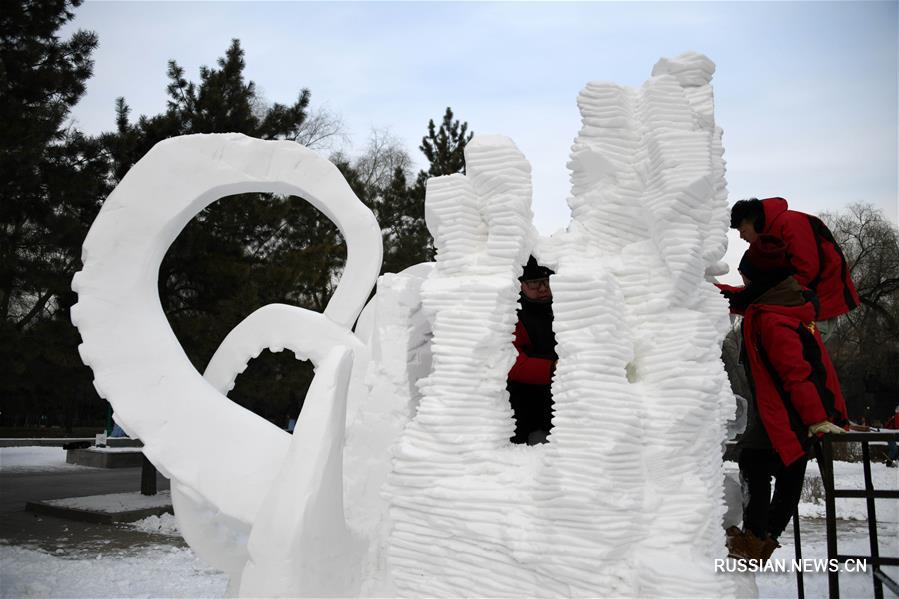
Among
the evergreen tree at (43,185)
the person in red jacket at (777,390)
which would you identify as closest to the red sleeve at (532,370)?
the person in red jacket at (777,390)

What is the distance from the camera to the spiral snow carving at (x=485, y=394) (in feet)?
8.63

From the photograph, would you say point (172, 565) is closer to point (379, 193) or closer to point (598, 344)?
point (598, 344)

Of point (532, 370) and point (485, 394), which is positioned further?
point (532, 370)

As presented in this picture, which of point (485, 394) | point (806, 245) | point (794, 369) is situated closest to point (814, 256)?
point (806, 245)

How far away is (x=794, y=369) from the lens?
3463mm

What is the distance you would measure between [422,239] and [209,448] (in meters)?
9.60

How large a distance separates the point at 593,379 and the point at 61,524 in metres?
7.97

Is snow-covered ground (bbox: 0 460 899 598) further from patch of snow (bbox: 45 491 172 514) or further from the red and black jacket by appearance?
the red and black jacket

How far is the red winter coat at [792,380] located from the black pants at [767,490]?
8.6 inches

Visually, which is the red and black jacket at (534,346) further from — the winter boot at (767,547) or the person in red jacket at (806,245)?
the winter boot at (767,547)

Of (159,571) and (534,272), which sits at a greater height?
(534,272)

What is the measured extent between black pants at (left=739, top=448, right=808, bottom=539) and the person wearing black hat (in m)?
1.13

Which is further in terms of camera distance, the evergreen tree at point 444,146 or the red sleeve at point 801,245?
the evergreen tree at point 444,146

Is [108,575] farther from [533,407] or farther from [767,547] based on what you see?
[767,547]
